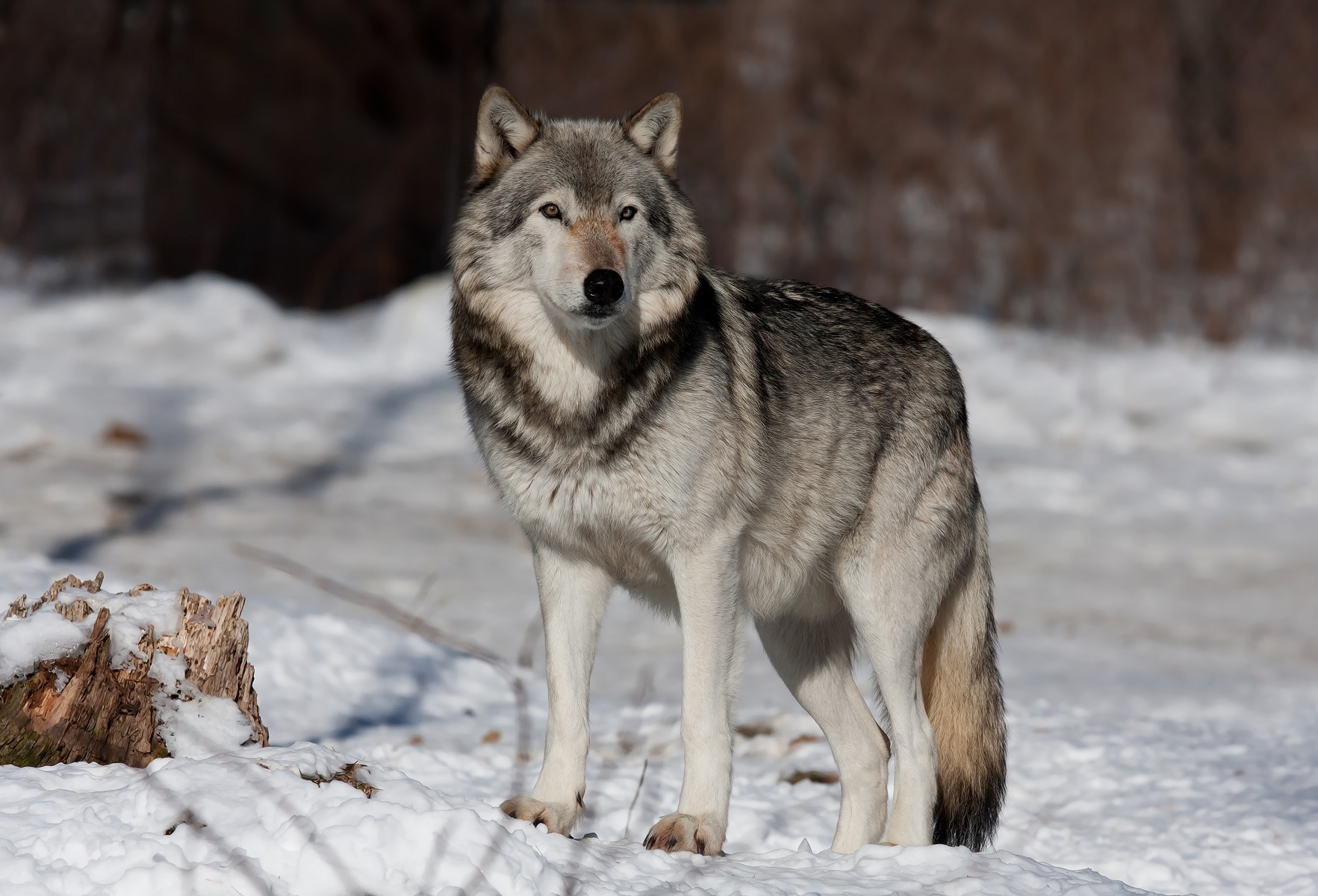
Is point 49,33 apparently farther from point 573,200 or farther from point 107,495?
point 573,200

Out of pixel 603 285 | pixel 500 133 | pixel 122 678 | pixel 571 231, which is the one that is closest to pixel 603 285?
pixel 603 285

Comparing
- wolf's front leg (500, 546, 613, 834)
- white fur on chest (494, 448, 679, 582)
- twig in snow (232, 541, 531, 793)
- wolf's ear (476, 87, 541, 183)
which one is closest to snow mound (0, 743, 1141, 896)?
twig in snow (232, 541, 531, 793)

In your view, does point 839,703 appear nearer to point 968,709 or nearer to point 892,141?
point 968,709

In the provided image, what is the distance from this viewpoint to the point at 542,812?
3080 mm

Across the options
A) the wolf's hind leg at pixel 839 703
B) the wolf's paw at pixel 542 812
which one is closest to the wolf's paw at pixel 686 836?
the wolf's paw at pixel 542 812

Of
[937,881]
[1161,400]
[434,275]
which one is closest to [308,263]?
[434,275]

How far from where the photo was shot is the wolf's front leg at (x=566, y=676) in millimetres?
3172

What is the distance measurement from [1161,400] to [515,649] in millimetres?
7635

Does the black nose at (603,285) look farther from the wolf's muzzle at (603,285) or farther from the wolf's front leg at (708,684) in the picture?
the wolf's front leg at (708,684)

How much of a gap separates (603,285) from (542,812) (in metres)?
1.30

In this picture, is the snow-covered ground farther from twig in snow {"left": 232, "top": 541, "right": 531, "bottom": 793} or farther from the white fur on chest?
the white fur on chest

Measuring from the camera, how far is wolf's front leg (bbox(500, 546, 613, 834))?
3.17m

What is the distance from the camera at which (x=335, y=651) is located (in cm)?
508

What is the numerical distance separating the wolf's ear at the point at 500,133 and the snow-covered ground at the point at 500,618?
4.11ft
